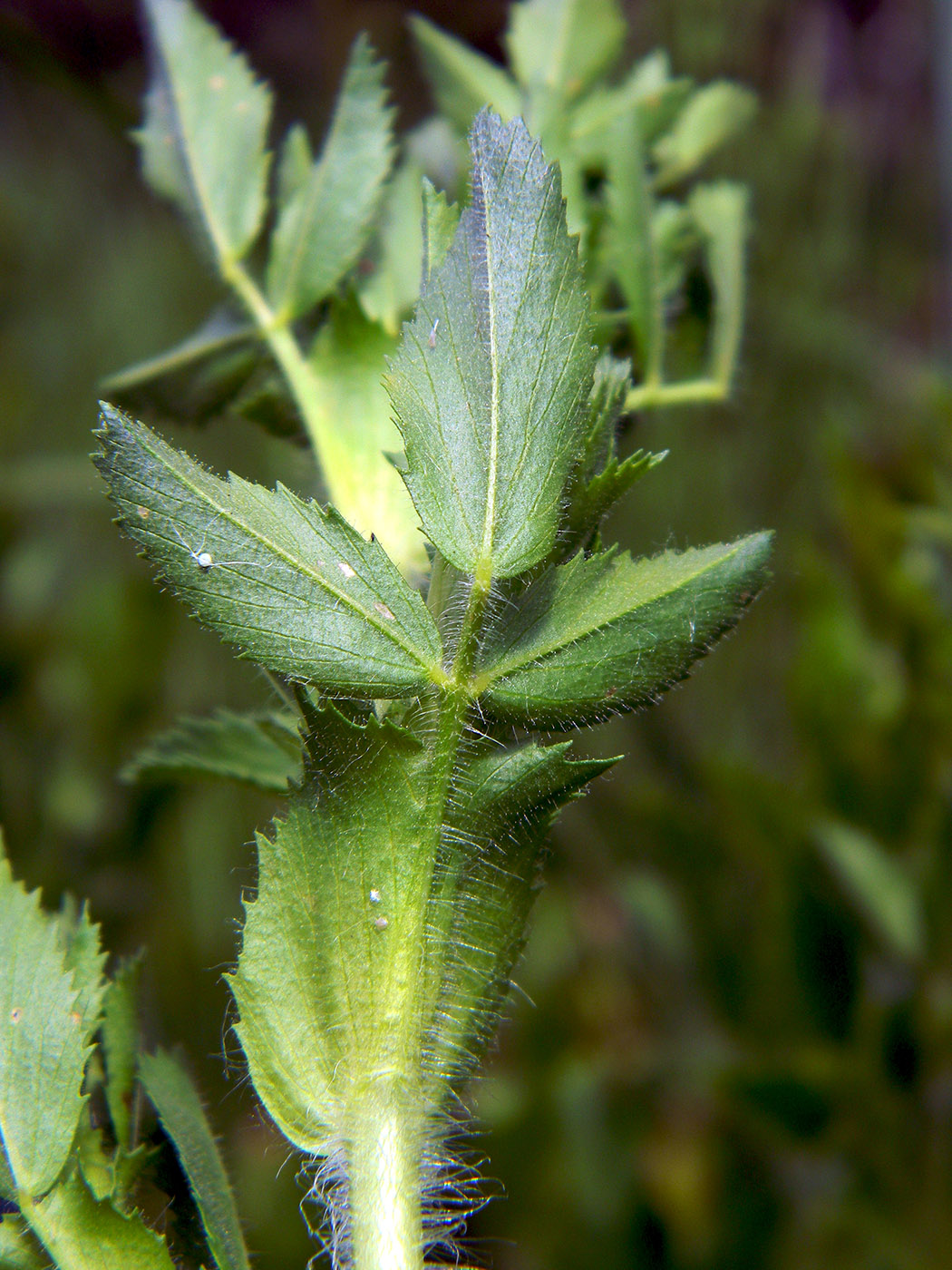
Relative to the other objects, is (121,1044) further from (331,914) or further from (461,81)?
(461,81)

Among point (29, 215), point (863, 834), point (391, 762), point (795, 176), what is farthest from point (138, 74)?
point (391, 762)

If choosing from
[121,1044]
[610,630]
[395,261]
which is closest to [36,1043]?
[121,1044]

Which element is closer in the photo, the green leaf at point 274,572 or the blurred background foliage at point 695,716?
the green leaf at point 274,572

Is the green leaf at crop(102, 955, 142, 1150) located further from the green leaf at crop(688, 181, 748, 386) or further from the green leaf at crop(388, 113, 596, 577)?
the green leaf at crop(688, 181, 748, 386)

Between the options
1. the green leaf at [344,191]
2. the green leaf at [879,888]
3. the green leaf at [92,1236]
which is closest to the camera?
the green leaf at [92,1236]

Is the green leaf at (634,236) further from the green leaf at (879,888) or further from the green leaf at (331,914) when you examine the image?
the green leaf at (879,888)

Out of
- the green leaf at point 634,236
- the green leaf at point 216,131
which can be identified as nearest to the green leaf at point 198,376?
the green leaf at point 216,131
